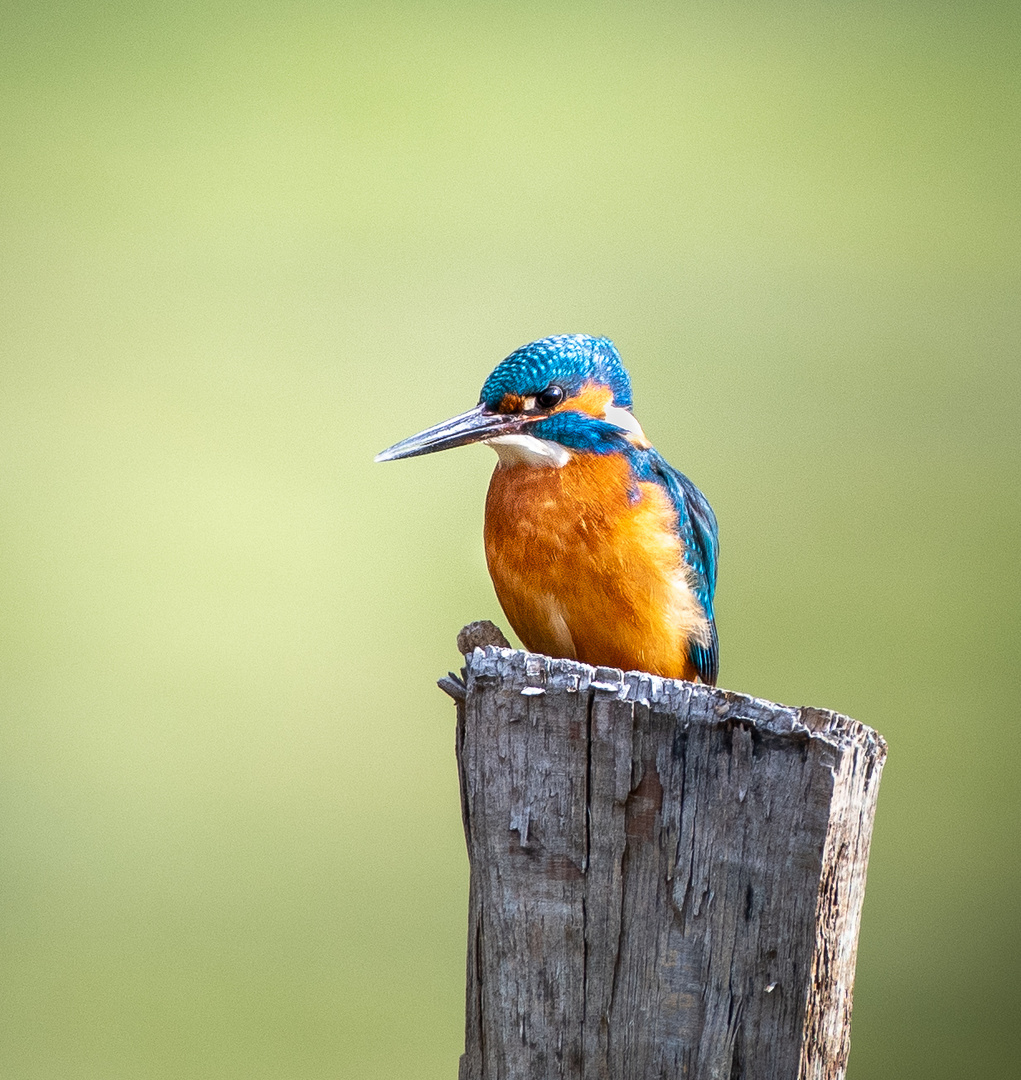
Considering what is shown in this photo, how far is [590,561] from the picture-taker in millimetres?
1860

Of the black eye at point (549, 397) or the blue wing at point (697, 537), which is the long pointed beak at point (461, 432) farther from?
the blue wing at point (697, 537)

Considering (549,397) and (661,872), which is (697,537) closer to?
(549,397)

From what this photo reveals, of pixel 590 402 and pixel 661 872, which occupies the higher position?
pixel 590 402

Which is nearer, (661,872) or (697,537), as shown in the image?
(661,872)

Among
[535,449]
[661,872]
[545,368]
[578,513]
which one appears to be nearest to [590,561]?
[578,513]

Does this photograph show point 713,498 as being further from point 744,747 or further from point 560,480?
point 744,747

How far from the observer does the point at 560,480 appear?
1.87 meters

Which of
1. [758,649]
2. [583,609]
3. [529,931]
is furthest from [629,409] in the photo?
[758,649]

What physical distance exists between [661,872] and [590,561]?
652mm

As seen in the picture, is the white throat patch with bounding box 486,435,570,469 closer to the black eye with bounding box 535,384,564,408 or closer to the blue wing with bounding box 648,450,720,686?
the black eye with bounding box 535,384,564,408

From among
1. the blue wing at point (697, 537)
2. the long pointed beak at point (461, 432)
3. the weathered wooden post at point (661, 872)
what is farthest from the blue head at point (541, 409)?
the weathered wooden post at point (661, 872)

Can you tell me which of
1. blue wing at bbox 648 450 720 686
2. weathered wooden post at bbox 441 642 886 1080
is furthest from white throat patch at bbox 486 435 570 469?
weathered wooden post at bbox 441 642 886 1080

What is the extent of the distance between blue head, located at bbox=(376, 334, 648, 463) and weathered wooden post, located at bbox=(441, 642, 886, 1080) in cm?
56

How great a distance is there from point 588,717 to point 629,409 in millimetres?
862
